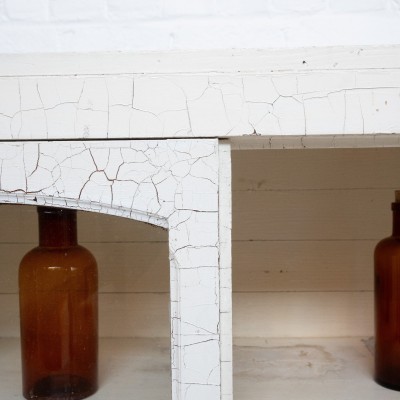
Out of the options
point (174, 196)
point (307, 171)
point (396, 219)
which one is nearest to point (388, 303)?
point (396, 219)

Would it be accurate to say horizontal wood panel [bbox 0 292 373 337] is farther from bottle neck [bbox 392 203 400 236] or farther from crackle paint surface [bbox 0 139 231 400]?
crackle paint surface [bbox 0 139 231 400]

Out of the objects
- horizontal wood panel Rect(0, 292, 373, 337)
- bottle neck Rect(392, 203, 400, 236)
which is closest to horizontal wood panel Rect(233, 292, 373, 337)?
horizontal wood panel Rect(0, 292, 373, 337)

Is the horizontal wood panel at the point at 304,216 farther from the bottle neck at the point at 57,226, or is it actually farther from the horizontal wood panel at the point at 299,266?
the bottle neck at the point at 57,226

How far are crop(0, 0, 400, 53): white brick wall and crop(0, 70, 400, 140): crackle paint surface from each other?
0.10 metres

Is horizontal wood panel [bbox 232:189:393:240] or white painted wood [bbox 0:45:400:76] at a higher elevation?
white painted wood [bbox 0:45:400:76]

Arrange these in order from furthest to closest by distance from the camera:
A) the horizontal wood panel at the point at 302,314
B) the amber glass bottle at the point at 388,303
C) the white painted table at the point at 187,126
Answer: the horizontal wood panel at the point at 302,314 < the amber glass bottle at the point at 388,303 < the white painted table at the point at 187,126

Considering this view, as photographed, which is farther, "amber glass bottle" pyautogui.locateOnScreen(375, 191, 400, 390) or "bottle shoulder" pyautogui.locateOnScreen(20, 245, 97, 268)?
"amber glass bottle" pyautogui.locateOnScreen(375, 191, 400, 390)

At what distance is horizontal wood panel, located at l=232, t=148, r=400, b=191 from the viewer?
2.48 ft

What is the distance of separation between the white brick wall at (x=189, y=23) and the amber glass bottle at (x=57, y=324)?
0.74ft

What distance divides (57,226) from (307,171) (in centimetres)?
38

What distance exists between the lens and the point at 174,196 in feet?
1.72

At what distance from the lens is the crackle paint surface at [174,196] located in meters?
0.52

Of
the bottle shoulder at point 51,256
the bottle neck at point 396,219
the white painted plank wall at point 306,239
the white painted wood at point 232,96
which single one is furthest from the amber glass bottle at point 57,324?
the bottle neck at point 396,219

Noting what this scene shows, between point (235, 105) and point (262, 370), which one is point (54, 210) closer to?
point (235, 105)
